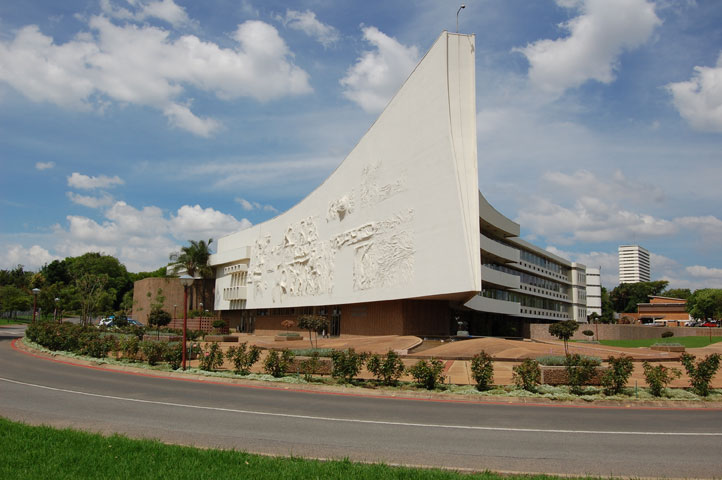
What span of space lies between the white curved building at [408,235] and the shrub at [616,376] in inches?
502

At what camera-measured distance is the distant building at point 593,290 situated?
8744 cm

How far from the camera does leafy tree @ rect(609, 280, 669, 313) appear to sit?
359 ft

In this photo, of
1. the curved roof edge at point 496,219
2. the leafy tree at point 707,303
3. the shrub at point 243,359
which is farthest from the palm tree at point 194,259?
the leafy tree at point 707,303

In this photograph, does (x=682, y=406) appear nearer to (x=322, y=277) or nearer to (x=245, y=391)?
(x=245, y=391)

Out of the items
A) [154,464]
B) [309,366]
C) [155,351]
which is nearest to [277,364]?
[309,366]

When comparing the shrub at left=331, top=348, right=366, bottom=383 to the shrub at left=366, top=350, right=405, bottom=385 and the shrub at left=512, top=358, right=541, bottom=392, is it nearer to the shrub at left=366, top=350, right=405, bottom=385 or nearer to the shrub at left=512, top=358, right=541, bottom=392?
the shrub at left=366, top=350, right=405, bottom=385

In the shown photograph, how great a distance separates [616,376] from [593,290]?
8098cm

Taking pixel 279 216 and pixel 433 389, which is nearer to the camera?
pixel 433 389

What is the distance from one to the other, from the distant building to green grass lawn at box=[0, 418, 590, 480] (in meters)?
88.9

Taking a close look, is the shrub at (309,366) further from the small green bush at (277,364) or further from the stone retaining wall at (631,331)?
the stone retaining wall at (631,331)

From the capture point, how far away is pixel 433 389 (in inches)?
571

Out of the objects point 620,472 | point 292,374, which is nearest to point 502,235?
point 292,374

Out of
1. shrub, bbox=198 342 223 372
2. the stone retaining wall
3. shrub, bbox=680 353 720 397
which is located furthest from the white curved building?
shrub, bbox=198 342 223 372

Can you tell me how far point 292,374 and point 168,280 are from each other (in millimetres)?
50131
